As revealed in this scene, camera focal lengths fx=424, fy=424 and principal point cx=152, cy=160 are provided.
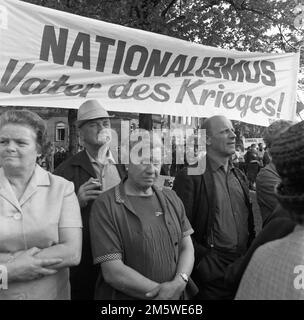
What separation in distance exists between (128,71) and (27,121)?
121cm

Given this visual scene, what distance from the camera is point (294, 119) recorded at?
3887 mm

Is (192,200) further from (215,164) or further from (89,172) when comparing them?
(89,172)

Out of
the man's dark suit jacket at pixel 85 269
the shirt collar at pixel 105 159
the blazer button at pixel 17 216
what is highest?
the shirt collar at pixel 105 159

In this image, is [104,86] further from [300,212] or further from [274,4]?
[274,4]

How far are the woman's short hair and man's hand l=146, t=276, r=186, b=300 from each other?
102 cm

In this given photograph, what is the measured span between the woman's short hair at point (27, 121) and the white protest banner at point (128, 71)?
50cm

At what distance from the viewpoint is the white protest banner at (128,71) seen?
9.16ft

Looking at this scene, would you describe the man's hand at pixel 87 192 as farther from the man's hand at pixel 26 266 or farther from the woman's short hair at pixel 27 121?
the man's hand at pixel 26 266

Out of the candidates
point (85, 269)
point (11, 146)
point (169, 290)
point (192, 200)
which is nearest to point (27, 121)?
point (11, 146)

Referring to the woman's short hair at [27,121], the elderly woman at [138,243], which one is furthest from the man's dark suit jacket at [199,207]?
the woman's short hair at [27,121]

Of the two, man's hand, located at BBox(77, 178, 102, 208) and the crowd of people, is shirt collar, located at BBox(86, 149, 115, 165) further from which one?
man's hand, located at BBox(77, 178, 102, 208)
